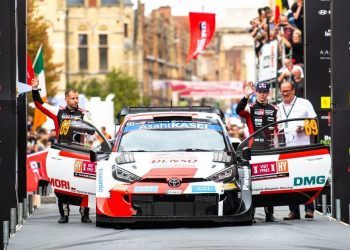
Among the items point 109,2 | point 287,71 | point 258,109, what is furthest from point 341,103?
point 109,2

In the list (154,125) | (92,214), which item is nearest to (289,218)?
(154,125)

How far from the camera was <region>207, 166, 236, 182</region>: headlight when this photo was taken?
1573 centimetres

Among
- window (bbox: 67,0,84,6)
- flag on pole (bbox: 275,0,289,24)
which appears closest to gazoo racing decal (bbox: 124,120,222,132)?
flag on pole (bbox: 275,0,289,24)

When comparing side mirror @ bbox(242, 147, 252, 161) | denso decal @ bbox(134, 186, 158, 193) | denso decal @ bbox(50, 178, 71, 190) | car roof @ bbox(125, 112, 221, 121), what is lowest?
denso decal @ bbox(50, 178, 71, 190)

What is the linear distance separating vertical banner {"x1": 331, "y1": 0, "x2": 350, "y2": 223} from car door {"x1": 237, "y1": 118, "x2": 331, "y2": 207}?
1.11 feet

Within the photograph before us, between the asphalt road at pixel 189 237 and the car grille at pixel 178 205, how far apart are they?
194mm

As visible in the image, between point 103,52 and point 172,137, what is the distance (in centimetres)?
11024

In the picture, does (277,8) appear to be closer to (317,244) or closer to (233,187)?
(233,187)

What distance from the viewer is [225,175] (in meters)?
15.9

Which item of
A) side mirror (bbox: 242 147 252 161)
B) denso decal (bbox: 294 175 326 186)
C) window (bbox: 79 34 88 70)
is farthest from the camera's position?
window (bbox: 79 34 88 70)

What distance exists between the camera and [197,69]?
628 ft

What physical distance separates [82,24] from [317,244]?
113 m

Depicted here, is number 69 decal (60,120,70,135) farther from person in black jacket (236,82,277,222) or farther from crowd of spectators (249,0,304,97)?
crowd of spectators (249,0,304,97)

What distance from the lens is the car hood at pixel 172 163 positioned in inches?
618
